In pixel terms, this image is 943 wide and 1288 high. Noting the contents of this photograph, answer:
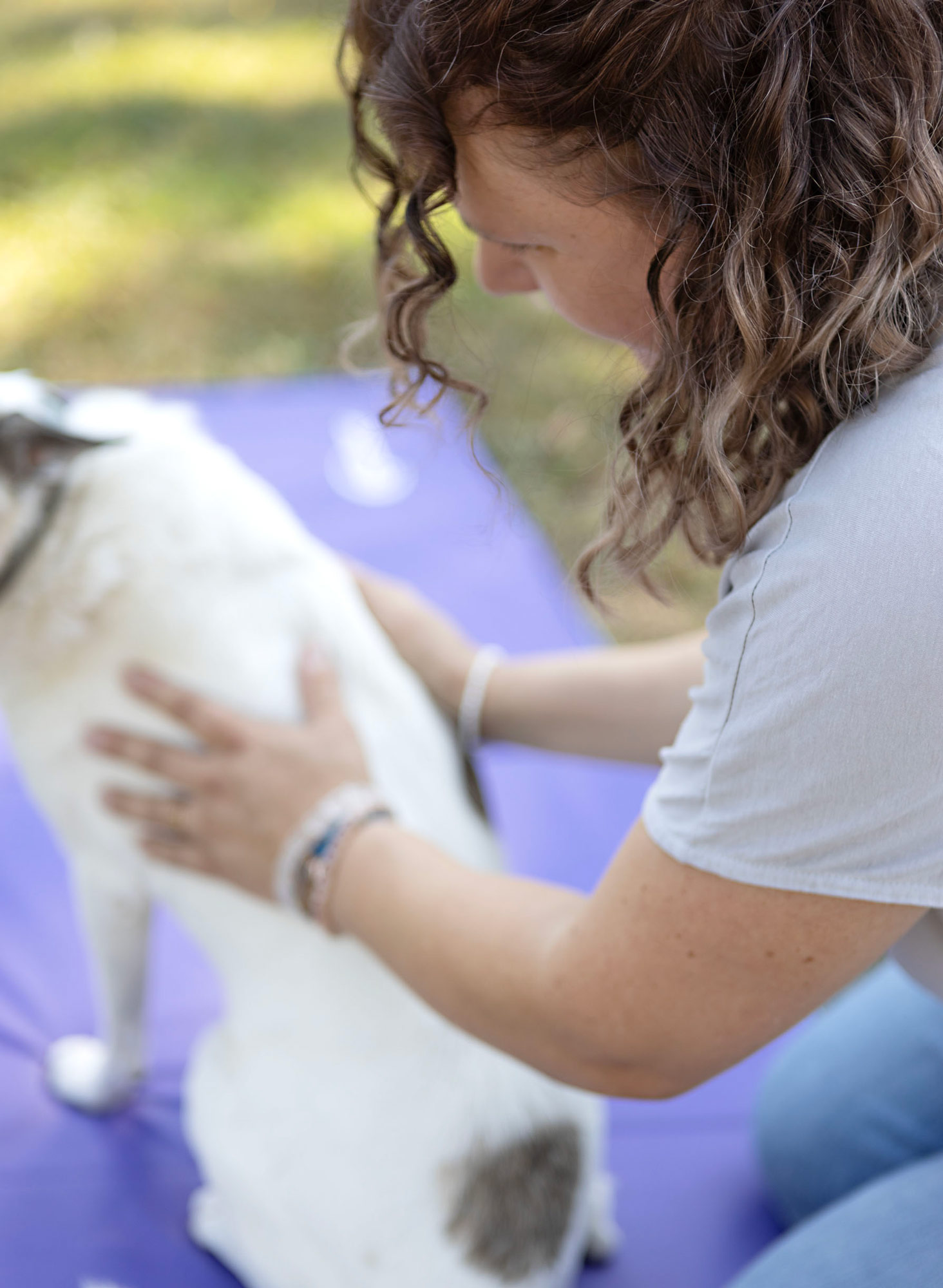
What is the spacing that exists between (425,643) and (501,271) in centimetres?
80

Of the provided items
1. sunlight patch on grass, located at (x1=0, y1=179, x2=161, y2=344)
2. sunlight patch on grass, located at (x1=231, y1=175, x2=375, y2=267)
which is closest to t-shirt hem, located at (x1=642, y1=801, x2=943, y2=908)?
sunlight patch on grass, located at (x1=0, y1=179, x2=161, y2=344)

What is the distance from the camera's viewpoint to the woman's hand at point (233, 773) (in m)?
1.38

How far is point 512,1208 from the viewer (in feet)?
4.49

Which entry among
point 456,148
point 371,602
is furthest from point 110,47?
point 456,148

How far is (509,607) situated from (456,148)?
76.4 inches

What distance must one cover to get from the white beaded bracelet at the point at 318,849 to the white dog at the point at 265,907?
0.37 ft

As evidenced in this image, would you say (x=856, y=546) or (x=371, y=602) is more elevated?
(x=856, y=546)

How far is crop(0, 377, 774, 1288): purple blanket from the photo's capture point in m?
1.65

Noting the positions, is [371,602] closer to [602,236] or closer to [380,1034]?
[380,1034]

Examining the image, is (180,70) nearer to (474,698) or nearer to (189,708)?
(474,698)

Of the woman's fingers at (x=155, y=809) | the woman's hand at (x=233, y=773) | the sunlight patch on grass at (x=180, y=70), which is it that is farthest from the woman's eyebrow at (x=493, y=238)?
the sunlight patch on grass at (x=180, y=70)

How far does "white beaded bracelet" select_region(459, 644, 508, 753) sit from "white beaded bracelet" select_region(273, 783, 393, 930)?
1.41 ft

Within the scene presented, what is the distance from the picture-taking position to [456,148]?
95 centimetres

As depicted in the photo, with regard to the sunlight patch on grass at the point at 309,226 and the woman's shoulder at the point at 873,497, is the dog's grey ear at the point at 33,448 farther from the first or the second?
the sunlight patch on grass at the point at 309,226
